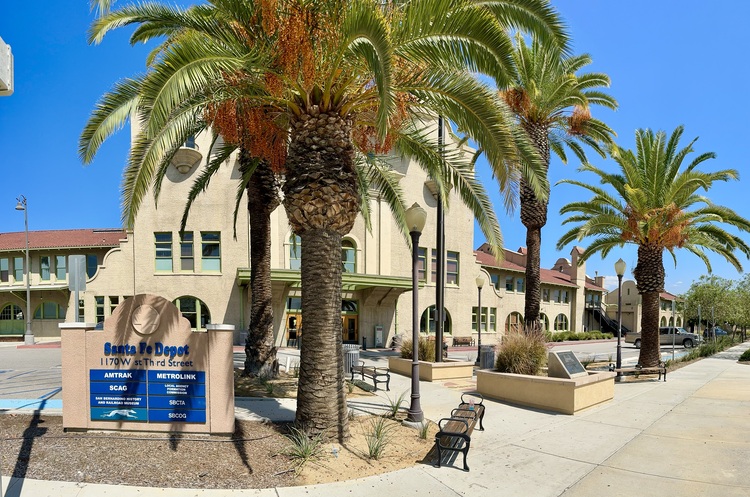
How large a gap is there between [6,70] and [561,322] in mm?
52442

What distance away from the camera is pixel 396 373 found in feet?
54.5

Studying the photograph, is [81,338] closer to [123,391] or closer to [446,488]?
[123,391]

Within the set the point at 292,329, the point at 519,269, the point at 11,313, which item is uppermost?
the point at 519,269

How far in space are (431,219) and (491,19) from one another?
25878 mm

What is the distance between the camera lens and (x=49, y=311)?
3316 cm

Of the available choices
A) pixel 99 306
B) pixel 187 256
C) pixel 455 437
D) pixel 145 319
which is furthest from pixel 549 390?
pixel 99 306

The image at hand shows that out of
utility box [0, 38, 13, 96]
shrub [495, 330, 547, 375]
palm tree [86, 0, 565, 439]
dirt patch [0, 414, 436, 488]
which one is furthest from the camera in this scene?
shrub [495, 330, 547, 375]

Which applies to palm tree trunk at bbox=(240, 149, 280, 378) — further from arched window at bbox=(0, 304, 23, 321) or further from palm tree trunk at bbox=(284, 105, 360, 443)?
arched window at bbox=(0, 304, 23, 321)

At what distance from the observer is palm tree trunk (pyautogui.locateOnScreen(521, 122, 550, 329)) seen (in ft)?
54.9

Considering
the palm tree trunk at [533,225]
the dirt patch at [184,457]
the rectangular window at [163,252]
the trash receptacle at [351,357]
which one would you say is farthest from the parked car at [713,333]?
the dirt patch at [184,457]

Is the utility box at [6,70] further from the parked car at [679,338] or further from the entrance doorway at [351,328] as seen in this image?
the parked car at [679,338]

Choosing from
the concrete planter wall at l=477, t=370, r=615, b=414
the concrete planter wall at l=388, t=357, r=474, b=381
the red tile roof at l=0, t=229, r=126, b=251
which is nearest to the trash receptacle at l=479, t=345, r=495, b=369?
the concrete planter wall at l=388, t=357, r=474, b=381

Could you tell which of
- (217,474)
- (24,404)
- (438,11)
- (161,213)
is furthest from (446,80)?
(161,213)

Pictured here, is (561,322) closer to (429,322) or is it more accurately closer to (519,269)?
(519,269)
